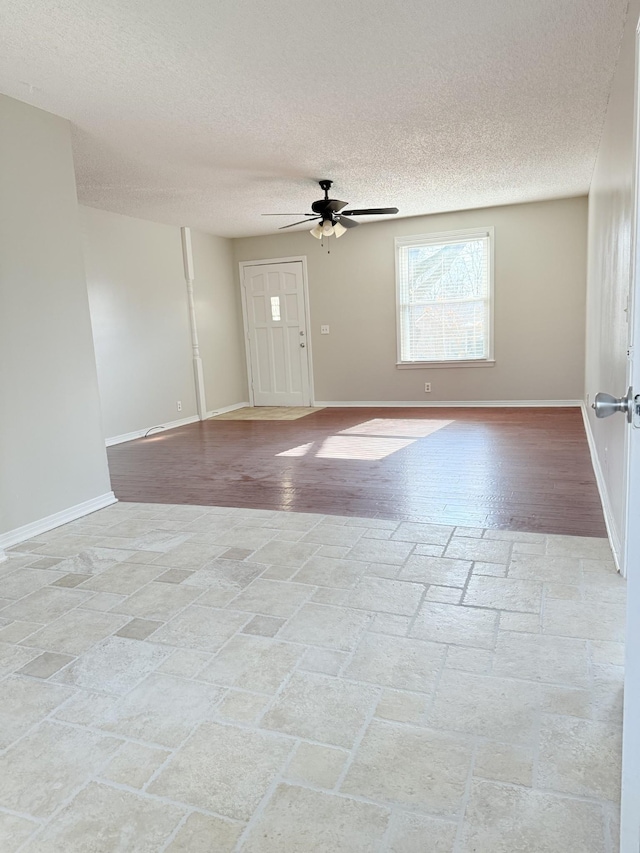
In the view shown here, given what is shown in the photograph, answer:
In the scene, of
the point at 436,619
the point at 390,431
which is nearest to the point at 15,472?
the point at 436,619

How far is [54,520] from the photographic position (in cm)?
348

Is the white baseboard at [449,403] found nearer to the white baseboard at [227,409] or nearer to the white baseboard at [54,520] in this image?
the white baseboard at [227,409]

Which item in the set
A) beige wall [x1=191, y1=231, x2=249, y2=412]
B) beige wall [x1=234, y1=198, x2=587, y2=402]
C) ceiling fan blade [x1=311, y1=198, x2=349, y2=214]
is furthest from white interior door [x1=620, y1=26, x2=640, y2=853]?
beige wall [x1=191, y1=231, x2=249, y2=412]

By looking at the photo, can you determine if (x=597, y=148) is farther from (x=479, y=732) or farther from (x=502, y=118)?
(x=479, y=732)

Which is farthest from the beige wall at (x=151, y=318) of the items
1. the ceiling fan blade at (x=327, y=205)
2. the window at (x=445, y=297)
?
the window at (x=445, y=297)

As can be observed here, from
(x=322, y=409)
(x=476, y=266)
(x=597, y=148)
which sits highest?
(x=597, y=148)

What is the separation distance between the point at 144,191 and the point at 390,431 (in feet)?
11.3

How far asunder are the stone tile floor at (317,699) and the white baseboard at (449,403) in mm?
4851

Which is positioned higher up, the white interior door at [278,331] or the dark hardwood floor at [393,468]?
the white interior door at [278,331]

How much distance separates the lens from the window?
7301 millimetres

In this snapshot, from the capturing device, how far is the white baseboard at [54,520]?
10.5ft

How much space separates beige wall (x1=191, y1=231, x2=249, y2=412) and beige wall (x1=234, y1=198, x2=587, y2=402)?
446 millimetres

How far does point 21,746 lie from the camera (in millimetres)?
1575

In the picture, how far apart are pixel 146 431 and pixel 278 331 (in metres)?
2.70
